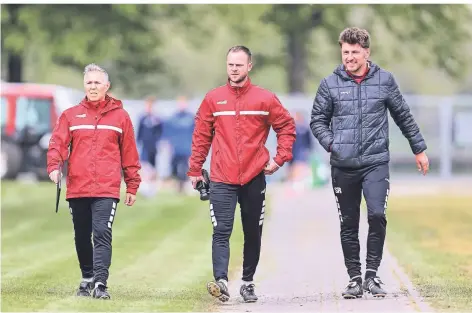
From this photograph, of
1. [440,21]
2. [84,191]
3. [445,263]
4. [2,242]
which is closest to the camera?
[84,191]

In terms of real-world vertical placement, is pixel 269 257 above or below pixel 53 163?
below

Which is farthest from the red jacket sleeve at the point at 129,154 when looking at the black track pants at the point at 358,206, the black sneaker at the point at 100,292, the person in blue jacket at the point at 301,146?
the person in blue jacket at the point at 301,146

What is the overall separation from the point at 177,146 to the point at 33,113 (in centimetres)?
679

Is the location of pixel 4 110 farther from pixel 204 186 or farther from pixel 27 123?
pixel 204 186

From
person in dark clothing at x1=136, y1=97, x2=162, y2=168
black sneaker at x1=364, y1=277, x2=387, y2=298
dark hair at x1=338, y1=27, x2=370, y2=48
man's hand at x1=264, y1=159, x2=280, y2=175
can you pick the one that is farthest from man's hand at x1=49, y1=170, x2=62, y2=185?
person in dark clothing at x1=136, y1=97, x2=162, y2=168

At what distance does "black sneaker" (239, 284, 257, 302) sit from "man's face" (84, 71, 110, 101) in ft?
6.09

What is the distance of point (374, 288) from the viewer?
11.0 meters

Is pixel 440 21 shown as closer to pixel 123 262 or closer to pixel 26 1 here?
pixel 26 1

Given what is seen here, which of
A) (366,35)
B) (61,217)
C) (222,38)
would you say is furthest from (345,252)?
(222,38)

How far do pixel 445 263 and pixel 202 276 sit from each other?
9.52ft

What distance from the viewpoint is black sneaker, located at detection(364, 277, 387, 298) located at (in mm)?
10898

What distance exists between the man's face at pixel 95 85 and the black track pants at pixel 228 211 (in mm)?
1123

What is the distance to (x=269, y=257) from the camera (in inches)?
595

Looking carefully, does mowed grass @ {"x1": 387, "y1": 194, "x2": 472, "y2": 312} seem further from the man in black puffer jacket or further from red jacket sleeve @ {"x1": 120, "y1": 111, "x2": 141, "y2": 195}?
red jacket sleeve @ {"x1": 120, "y1": 111, "x2": 141, "y2": 195}
